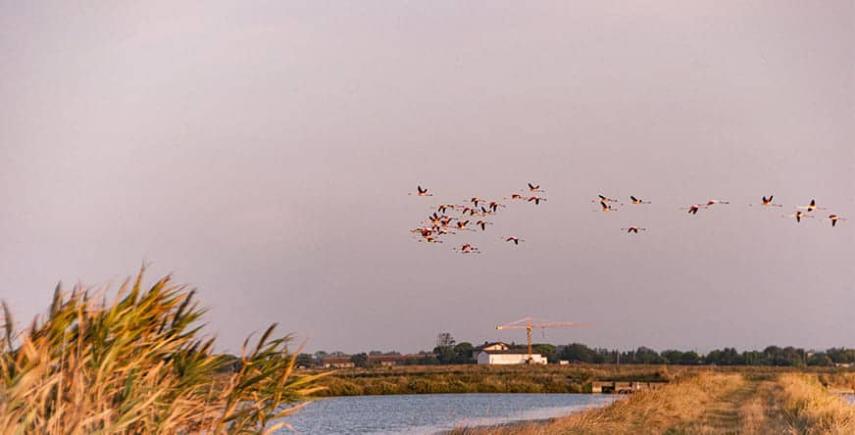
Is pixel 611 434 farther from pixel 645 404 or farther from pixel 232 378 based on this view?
pixel 232 378

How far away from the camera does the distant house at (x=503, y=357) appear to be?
444 feet

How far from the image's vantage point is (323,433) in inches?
1321

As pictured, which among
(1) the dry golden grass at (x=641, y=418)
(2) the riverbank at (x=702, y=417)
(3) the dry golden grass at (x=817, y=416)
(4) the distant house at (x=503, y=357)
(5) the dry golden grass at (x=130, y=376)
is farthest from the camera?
(4) the distant house at (x=503, y=357)

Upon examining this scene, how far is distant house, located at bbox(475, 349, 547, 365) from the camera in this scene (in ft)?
444

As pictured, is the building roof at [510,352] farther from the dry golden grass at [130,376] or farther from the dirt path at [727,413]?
the dry golden grass at [130,376]

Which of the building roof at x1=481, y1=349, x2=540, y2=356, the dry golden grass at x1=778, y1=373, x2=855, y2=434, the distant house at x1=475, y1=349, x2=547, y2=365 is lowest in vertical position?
the dry golden grass at x1=778, y1=373, x2=855, y2=434

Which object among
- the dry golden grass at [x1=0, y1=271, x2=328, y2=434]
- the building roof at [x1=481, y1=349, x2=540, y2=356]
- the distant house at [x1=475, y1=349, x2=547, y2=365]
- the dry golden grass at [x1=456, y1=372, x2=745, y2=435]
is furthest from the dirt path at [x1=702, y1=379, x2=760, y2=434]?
the building roof at [x1=481, y1=349, x2=540, y2=356]

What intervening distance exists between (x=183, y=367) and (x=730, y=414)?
2334cm

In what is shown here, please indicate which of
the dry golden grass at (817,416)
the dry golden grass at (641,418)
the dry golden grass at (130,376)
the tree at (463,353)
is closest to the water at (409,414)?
the dry golden grass at (641,418)

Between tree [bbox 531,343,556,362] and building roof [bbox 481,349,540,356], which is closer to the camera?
building roof [bbox 481,349,540,356]

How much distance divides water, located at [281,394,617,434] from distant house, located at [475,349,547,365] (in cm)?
7899

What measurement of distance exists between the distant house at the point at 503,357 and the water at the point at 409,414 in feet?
259

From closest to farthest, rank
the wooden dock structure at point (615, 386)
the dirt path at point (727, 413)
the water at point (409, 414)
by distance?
the dirt path at point (727, 413), the water at point (409, 414), the wooden dock structure at point (615, 386)

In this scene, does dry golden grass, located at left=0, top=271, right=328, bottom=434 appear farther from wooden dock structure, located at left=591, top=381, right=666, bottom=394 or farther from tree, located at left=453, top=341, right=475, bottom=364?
tree, located at left=453, top=341, right=475, bottom=364
